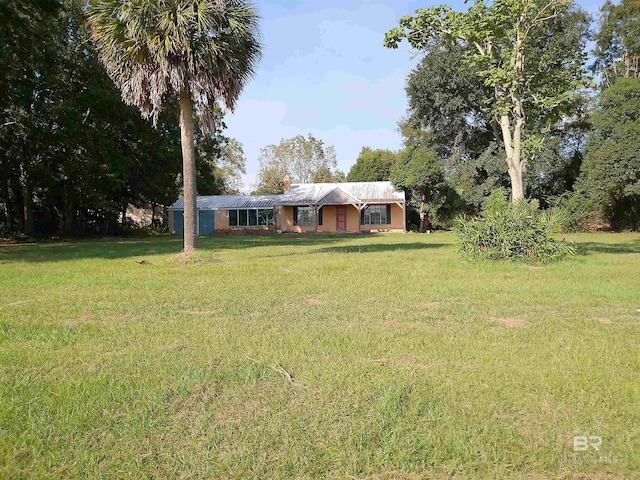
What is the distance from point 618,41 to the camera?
35375 mm

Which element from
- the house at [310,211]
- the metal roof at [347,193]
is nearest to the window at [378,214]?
the house at [310,211]

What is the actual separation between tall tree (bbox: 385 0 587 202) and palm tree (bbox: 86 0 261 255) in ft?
15.8

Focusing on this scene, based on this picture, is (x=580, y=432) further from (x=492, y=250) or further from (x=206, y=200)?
(x=206, y=200)

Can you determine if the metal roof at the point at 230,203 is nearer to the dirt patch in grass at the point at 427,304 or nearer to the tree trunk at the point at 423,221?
the tree trunk at the point at 423,221

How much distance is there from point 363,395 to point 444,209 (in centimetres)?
3227

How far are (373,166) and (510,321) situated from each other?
4297 cm

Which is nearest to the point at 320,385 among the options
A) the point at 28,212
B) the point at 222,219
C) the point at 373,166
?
the point at 28,212

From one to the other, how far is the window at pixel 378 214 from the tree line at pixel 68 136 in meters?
13.0

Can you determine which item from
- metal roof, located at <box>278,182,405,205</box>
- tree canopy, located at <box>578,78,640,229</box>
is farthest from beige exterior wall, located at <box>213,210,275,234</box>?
tree canopy, located at <box>578,78,640,229</box>

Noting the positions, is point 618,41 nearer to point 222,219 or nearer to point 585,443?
point 222,219

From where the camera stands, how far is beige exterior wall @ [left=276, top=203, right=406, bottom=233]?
1373 inches

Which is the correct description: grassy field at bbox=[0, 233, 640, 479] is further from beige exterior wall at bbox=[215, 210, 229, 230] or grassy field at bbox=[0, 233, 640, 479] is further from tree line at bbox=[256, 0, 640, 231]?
beige exterior wall at bbox=[215, 210, 229, 230]

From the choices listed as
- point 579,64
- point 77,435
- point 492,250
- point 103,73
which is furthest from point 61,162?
point 77,435

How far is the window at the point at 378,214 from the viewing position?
115 ft
